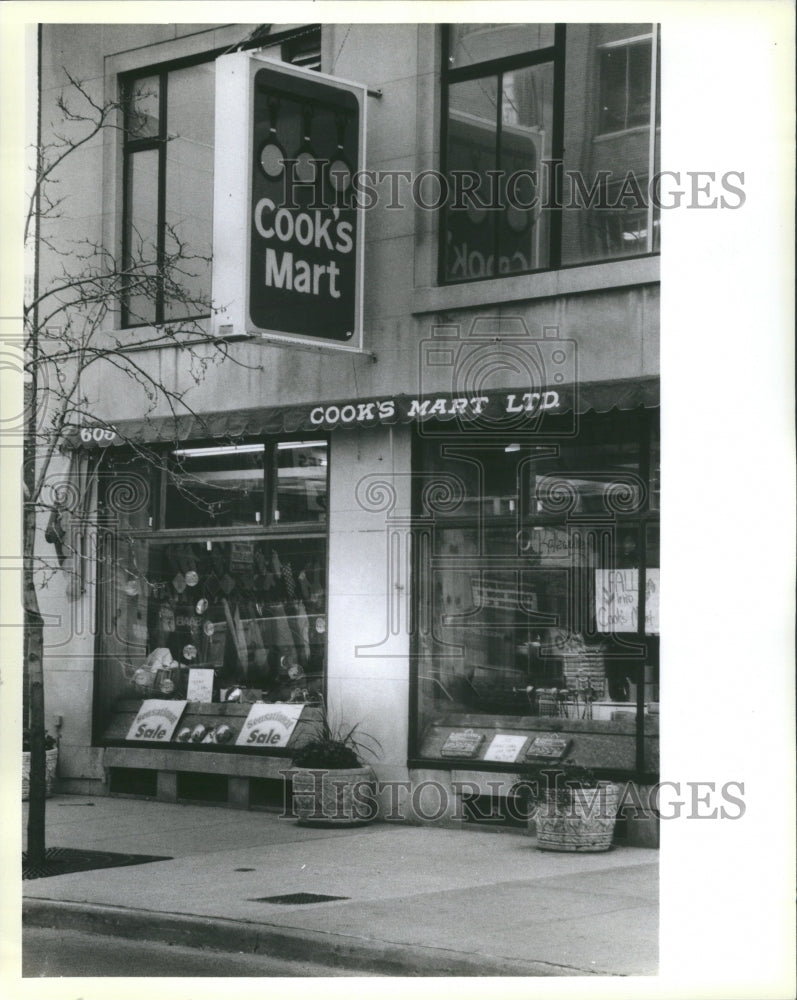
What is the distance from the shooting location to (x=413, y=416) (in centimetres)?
1254

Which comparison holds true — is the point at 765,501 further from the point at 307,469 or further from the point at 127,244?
the point at 127,244

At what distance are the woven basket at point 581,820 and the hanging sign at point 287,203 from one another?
4.41 meters

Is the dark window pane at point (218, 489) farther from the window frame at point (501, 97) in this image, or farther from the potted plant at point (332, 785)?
the window frame at point (501, 97)

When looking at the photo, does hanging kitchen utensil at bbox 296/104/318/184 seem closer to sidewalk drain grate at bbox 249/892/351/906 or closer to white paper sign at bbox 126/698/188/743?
white paper sign at bbox 126/698/188/743

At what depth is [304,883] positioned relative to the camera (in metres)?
10.4

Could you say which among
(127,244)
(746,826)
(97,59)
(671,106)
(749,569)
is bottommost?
(746,826)

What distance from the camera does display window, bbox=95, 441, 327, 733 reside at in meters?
14.2

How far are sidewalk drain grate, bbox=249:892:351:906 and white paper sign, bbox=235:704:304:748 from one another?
13.7 feet

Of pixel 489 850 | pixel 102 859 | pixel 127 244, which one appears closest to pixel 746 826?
pixel 489 850

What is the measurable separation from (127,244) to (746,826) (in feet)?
36.5

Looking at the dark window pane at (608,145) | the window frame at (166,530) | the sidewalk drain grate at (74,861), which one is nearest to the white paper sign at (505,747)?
the window frame at (166,530)

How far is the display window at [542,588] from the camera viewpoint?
12.2 metres

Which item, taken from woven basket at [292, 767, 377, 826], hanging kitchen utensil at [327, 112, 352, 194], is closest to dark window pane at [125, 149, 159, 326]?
hanging kitchen utensil at [327, 112, 352, 194]

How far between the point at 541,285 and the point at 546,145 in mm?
1226
